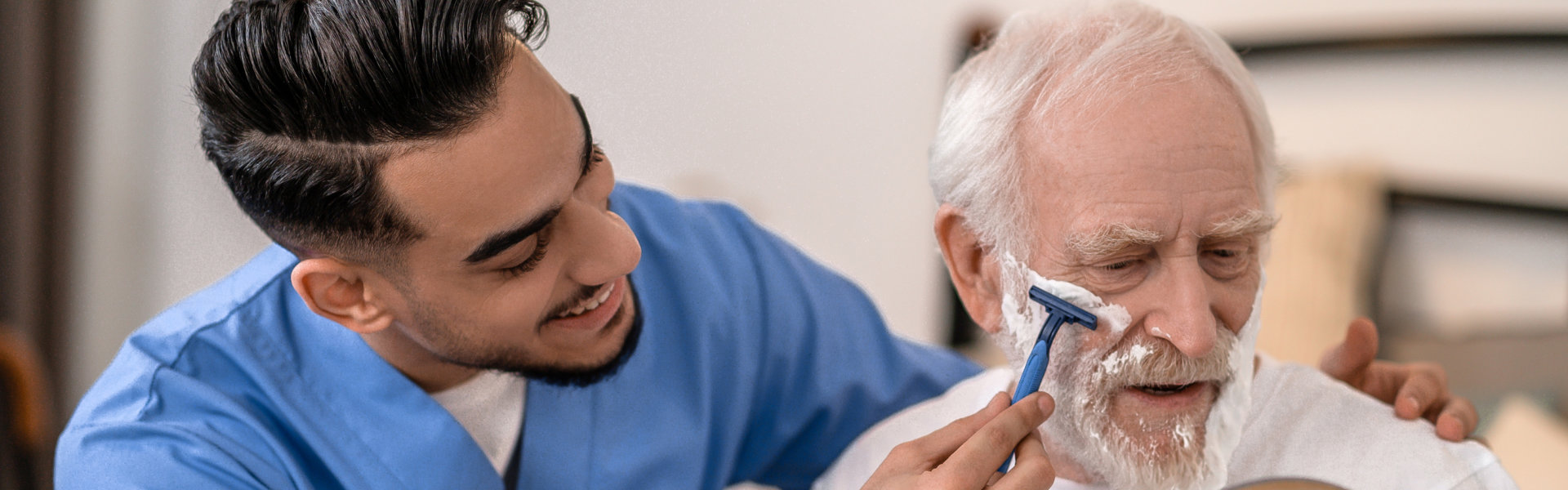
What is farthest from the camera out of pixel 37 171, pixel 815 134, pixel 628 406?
pixel 815 134

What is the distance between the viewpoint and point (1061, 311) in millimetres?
908

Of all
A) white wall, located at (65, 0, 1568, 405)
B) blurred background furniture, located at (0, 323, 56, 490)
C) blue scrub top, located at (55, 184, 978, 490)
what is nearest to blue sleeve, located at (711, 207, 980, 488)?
blue scrub top, located at (55, 184, 978, 490)

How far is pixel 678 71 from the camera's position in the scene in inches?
95.5

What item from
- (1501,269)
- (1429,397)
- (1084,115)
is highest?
(1084,115)

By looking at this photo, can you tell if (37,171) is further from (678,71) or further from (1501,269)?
(1501,269)

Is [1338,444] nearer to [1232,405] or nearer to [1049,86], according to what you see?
[1232,405]

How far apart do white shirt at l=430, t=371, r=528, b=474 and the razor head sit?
1.85 ft

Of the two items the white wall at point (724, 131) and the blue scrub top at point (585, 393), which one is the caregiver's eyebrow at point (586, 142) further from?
the white wall at point (724, 131)

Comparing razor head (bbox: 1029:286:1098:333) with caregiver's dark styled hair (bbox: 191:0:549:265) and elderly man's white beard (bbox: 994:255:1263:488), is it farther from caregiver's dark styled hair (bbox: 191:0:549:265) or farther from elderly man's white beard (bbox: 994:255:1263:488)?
caregiver's dark styled hair (bbox: 191:0:549:265)

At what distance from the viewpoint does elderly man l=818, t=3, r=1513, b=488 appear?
0.87 meters

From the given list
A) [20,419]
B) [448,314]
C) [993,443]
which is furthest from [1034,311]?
[20,419]

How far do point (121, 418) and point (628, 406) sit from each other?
49cm

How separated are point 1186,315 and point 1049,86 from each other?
0.76 feet

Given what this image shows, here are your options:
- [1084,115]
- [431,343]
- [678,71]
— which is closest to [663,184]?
[678,71]
